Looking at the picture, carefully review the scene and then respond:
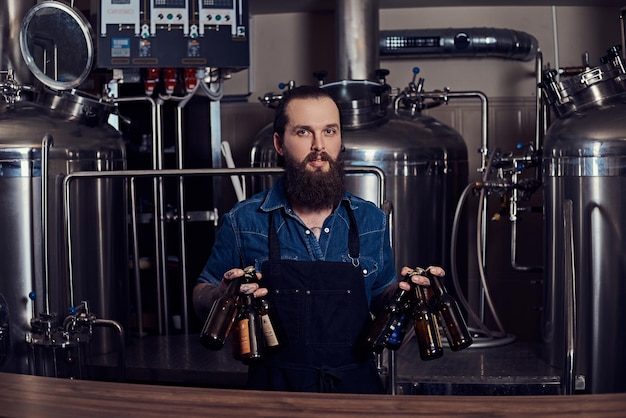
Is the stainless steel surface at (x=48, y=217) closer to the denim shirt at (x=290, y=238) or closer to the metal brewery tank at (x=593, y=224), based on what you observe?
the denim shirt at (x=290, y=238)

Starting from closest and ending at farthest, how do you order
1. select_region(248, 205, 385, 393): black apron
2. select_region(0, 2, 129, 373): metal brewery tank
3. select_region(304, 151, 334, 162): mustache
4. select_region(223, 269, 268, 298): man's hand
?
select_region(223, 269, 268, 298): man's hand < select_region(248, 205, 385, 393): black apron < select_region(304, 151, 334, 162): mustache < select_region(0, 2, 129, 373): metal brewery tank

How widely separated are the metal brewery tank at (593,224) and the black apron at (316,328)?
4.94 feet

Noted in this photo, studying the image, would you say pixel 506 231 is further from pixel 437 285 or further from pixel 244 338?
pixel 244 338

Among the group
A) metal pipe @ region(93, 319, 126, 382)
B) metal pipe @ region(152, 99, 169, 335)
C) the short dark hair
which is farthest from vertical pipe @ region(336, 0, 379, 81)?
the short dark hair

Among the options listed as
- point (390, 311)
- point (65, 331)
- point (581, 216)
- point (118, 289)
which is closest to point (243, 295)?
point (390, 311)

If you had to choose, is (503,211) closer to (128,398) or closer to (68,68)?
A: (68,68)

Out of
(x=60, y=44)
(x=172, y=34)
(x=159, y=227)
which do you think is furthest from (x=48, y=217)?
(x=172, y=34)

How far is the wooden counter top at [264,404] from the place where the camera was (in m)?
1.76

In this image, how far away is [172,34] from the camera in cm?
506

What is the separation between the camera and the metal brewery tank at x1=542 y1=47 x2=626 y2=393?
380 cm

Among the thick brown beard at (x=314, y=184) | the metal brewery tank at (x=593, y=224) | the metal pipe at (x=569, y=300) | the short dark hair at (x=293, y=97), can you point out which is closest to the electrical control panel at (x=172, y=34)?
the metal brewery tank at (x=593, y=224)

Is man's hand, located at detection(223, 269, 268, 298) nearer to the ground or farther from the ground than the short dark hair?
nearer to the ground

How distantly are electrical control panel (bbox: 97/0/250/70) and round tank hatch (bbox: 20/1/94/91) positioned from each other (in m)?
0.41

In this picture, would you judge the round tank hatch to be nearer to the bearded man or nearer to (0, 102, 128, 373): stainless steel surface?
(0, 102, 128, 373): stainless steel surface
